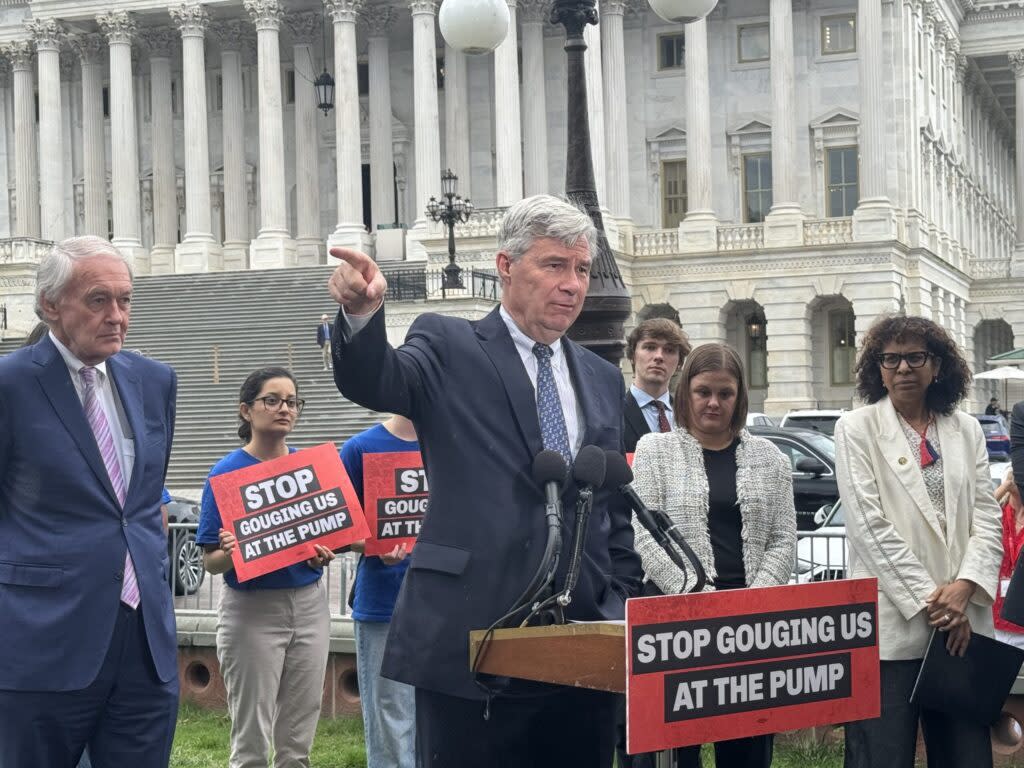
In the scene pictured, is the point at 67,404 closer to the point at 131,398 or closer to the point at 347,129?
the point at 131,398

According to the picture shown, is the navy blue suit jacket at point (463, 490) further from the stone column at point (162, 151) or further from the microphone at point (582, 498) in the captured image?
the stone column at point (162, 151)

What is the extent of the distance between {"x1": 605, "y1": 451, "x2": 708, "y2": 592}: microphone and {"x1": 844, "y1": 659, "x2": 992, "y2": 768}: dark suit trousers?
1.86m

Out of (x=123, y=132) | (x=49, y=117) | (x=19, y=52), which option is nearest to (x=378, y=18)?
(x=123, y=132)

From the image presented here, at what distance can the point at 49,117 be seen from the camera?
2194 inches

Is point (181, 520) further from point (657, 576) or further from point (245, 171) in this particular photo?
point (245, 171)

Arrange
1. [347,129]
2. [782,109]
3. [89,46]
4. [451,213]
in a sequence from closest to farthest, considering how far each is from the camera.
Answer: [451,213], [782,109], [347,129], [89,46]

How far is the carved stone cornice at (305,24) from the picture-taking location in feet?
184

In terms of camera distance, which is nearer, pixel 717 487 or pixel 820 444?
pixel 717 487

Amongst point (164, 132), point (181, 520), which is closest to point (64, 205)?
point (164, 132)

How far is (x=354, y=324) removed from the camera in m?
4.51

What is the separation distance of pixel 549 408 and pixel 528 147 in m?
49.5

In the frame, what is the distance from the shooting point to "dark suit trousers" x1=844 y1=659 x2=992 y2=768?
636 centimetres

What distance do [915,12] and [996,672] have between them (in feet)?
170

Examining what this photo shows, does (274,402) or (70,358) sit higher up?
(70,358)
